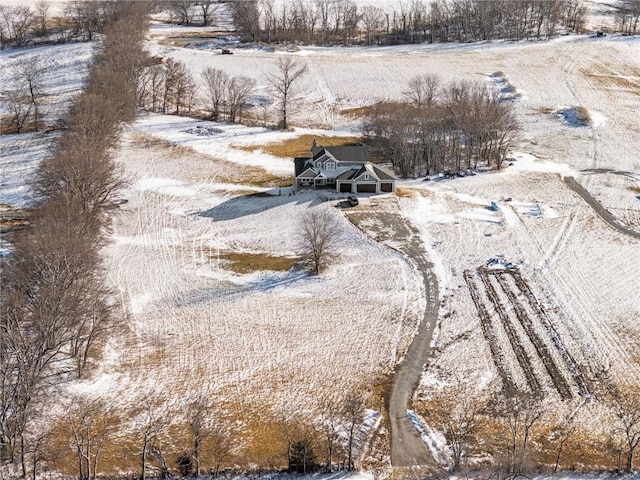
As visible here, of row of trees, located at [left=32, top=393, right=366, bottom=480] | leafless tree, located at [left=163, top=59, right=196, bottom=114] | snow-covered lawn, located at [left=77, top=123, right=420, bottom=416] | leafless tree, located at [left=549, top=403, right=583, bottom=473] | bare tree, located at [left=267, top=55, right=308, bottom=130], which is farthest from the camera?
leafless tree, located at [left=163, top=59, right=196, bottom=114]

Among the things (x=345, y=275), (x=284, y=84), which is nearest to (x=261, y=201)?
(x=345, y=275)

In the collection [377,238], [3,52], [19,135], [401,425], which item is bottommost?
[401,425]

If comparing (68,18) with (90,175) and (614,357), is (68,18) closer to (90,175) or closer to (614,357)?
(90,175)

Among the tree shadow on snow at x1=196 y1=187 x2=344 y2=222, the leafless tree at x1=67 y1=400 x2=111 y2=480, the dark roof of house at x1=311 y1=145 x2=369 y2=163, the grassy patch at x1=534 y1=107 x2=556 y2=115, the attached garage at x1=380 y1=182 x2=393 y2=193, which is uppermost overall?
the grassy patch at x1=534 y1=107 x2=556 y2=115

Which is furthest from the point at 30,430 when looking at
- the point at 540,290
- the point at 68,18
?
the point at 68,18

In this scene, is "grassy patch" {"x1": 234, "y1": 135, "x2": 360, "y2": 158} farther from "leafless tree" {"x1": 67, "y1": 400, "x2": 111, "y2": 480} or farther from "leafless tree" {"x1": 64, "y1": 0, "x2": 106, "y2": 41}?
"leafless tree" {"x1": 64, "y1": 0, "x2": 106, "y2": 41}

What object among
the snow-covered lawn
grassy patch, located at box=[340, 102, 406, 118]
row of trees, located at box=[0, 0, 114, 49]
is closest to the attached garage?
the snow-covered lawn
